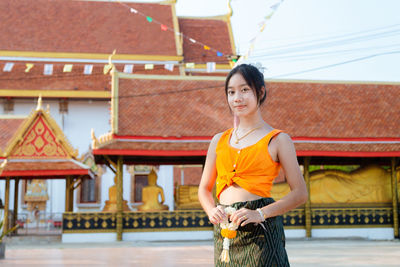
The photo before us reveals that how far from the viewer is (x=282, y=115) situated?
1491cm

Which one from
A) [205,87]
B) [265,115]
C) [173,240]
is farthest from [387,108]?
[173,240]

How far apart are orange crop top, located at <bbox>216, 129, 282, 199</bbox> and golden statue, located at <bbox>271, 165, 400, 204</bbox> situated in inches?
475

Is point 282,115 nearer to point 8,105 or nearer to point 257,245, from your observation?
point 8,105

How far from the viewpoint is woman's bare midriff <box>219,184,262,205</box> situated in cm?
219

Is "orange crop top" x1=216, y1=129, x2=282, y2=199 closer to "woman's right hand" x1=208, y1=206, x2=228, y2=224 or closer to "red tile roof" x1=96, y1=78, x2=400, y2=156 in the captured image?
"woman's right hand" x1=208, y1=206, x2=228, y2=224

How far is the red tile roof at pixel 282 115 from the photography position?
540 inches

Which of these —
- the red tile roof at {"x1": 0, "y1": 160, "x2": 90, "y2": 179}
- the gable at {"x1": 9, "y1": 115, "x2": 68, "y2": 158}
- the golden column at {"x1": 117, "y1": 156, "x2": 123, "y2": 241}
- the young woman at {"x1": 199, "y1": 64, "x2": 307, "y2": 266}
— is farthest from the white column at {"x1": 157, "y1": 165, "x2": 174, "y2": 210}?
the young woman at {"x1": 199, "y1": 64, "x2": 307, "y2": 266}

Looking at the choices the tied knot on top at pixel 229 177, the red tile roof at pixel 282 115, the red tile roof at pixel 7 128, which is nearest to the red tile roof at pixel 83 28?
the red tile roof at pixel 7 128

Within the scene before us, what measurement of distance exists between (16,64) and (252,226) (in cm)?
2216

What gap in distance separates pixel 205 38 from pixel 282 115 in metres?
12.0

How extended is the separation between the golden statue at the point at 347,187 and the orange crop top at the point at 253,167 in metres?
12.1

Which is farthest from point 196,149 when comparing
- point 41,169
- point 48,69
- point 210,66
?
point 48,69

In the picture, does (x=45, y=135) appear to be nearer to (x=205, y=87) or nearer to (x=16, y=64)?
(x=205, y=87)

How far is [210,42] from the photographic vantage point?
84.4 ft
